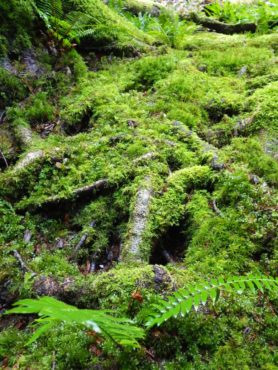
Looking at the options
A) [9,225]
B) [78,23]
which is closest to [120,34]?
[78,23]

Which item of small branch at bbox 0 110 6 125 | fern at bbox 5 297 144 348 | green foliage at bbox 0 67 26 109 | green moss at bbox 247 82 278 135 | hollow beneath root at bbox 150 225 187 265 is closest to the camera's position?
fern at bbox 5 297 144 348

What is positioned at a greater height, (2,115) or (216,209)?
(216,209)

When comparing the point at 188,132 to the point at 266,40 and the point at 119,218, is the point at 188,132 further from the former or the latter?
the point at 266,40

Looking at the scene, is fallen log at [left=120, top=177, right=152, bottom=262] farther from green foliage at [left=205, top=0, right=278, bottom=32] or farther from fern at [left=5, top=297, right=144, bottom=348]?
green foliage at [left=205, top=0, right=278, bottom=32]

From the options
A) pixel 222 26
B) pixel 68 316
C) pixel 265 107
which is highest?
pixel 68 316

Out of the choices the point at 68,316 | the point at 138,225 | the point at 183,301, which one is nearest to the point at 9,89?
the point at 138,225

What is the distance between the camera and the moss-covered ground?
2.60m

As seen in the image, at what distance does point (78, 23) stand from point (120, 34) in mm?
1158

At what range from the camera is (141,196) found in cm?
384

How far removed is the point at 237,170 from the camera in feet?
12.9

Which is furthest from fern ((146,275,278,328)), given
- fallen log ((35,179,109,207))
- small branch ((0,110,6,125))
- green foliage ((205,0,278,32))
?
green foliage ((205,0,278,32))

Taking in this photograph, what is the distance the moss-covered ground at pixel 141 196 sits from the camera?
Answer: 2602mm

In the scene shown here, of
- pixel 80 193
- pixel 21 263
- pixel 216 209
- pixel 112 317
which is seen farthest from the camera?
pixel 80 193

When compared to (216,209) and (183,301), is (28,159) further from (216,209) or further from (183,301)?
(183,301)
